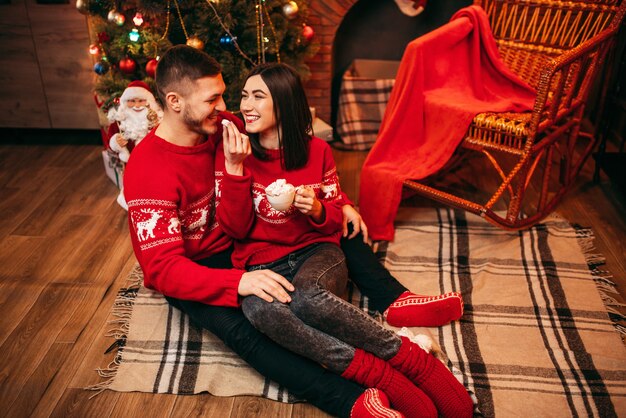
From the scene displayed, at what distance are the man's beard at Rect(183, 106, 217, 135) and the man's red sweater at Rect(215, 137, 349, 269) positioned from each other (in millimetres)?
82

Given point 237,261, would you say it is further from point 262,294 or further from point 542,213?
point 542,213

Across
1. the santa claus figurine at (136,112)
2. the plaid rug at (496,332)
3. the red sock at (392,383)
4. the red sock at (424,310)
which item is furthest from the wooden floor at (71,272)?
the red sock at (424,310)

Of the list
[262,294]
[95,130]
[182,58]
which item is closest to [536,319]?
[262,294]

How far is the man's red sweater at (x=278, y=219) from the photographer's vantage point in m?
1.57

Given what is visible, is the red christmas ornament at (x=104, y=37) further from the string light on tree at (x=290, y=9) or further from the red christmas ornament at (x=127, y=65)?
the string light on tree at (x=290, y=9)

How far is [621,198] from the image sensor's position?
2.44 m

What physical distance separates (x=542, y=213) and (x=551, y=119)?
1.30 feet

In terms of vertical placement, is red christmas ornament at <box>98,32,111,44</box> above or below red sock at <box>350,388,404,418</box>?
above

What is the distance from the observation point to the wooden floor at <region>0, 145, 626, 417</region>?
1.47 metres

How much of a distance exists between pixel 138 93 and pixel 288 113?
812 mm

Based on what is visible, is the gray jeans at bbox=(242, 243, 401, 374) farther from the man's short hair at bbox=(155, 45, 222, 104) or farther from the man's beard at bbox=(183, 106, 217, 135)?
the man's short hair at bbox=(155, 45, 222, 104)

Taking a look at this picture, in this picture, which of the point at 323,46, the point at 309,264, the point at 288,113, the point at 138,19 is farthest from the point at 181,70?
the point at 323,46

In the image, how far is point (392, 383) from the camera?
1356mm

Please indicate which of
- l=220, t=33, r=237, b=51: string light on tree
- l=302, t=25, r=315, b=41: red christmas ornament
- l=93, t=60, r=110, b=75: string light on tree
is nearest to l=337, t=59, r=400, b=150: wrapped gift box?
l=302, t=25, r=315, b=41: red christmas ornament
